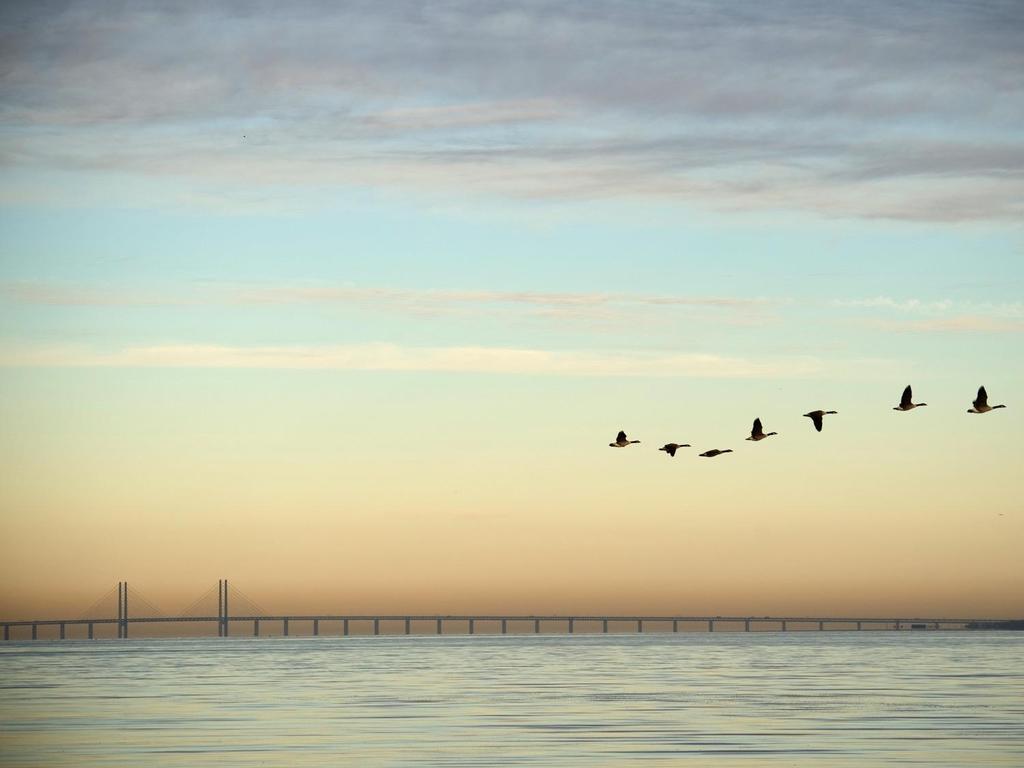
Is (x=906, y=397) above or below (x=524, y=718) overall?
above

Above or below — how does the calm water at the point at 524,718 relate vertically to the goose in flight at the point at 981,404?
below

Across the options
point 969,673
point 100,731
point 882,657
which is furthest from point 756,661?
point 100,731

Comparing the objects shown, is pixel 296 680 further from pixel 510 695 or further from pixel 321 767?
pixel 321 767

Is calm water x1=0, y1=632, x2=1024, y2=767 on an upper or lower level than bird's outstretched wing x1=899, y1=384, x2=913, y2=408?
lower

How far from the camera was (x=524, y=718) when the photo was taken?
62156 mm

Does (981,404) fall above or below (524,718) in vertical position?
above

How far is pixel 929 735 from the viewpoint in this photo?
178 feet

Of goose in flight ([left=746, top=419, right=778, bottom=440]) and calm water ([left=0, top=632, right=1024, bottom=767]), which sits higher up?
goose in flight ([left=746, top=419, right=778, bottom=440])

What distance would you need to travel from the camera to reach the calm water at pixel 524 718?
4869 centimetres

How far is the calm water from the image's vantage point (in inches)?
1917

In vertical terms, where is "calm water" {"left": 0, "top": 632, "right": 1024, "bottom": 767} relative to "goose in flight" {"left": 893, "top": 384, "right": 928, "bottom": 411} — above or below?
below

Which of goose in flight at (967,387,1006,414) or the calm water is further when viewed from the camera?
goose in flight at (967,387,1006,414)

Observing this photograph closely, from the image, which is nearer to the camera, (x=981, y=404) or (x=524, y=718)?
(x=981, y=404)

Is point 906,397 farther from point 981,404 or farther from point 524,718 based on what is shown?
point 524,718
